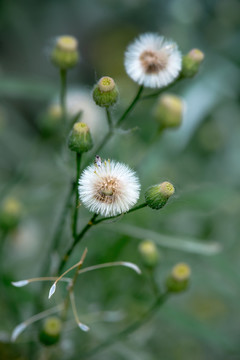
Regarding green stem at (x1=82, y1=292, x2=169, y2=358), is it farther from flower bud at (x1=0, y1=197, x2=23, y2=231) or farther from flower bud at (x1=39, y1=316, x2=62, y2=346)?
flower bud at (x1=0, y1=197, x2=23, y2=231)

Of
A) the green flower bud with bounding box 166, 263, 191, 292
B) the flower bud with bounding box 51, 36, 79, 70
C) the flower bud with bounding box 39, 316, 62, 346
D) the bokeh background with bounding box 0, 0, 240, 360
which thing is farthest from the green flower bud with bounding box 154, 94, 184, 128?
the flower bud with bounding box 39, 316, 62, 346

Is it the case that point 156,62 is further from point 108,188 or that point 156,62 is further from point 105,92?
point 108,188

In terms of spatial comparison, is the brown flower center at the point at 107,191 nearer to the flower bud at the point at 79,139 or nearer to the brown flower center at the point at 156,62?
the flower bud at the point at 79,139

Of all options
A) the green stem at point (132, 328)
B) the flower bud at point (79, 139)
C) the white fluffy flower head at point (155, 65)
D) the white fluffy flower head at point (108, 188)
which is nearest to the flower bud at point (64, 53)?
the white fluffy flower head at point (155, 65)

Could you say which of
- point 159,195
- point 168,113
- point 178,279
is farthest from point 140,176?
point 159,195

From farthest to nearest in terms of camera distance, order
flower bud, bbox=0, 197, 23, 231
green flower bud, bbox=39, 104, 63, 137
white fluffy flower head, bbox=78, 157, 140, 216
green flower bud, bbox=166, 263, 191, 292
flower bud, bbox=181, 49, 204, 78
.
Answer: green flower bud, bbox=39, 104, 63, 137 < flower bud, bbox=0, 197, 23, 231 < green flower bud, bbox=166, 263, 191, 292 < flower bud, bbox=181, 49, 204, 78 < white fluffy flower head, bbox=78, 157, 140, 216

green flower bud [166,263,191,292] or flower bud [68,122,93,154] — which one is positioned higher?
flower bud [68,122,93,154]

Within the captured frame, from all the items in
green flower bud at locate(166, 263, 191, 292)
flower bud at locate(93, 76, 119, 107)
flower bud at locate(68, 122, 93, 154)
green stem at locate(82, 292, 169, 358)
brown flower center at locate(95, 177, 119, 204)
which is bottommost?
green stem at locate(82, 292, 169, 358)
